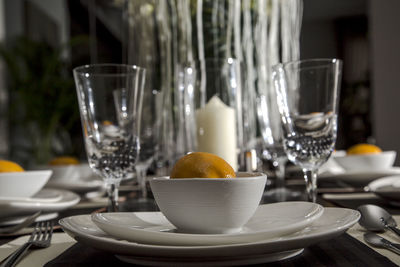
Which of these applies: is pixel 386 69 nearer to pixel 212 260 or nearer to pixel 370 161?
pixel 370 161

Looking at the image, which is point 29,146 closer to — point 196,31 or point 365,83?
point 196,31

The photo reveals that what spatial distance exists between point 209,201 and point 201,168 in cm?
5

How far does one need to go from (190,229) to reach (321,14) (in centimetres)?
Result: 774

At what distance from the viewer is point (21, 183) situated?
0.79 m

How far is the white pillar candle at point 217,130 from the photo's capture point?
0.97 m

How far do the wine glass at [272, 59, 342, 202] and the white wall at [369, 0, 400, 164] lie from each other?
296 centimetres

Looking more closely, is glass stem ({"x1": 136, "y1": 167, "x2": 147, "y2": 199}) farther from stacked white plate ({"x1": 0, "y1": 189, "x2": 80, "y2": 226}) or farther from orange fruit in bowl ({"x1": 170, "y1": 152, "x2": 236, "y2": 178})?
orange fruit in bowl ({"x1": 170, "y1": 152, "x2": 236, "y2": 178})

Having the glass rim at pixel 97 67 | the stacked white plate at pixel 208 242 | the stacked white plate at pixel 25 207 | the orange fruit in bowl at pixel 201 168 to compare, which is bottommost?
the stacked white plate at pixel 25 207

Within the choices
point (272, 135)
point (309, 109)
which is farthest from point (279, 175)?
point (309, 109)

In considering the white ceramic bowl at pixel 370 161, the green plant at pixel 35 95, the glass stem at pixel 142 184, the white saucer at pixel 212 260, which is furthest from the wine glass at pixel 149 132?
the green plant at pixel 35 95

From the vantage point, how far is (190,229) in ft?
1.61

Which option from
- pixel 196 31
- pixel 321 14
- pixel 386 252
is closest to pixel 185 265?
pixel 386 252

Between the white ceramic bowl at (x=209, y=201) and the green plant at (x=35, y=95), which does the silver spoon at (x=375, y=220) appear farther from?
the green plant at (x=35, y=95)

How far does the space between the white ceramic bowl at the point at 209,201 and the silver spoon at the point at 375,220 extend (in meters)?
0.18
